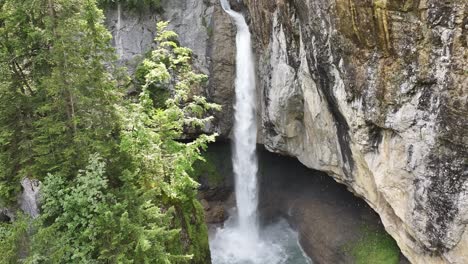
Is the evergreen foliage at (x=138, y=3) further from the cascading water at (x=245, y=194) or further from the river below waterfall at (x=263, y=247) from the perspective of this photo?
the river below waterfall at (x=263, y=247)

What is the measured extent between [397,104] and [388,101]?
23 cm

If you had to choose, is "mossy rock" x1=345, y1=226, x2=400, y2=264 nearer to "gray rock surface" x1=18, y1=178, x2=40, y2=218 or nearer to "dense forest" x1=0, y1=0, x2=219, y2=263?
"dense forest" x1=0, y1=0, x2=219, y2=263

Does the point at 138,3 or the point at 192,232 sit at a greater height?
the point at 138,3

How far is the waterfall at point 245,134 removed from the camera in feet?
62.0

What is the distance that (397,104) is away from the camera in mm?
10164

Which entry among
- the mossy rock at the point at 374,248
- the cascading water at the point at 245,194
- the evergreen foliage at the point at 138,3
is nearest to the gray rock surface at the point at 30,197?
the cascading water at the point at 245,194

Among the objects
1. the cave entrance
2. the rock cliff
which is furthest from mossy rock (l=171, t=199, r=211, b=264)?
the cave entrance

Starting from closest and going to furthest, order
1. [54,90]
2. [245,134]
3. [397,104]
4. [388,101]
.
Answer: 1. [54,90]
2. [397,104]
3. [388,101]
4. [245,134]

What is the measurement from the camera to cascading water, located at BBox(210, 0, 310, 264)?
17.2m

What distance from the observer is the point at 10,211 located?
33.3 ft

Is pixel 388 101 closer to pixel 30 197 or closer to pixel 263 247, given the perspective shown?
pixel 30 197

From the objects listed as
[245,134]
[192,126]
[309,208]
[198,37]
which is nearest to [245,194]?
[245,134]

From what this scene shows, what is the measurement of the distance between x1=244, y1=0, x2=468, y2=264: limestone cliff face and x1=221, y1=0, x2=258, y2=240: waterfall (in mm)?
4619

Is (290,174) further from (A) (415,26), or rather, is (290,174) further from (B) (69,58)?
(B) (69,58)
